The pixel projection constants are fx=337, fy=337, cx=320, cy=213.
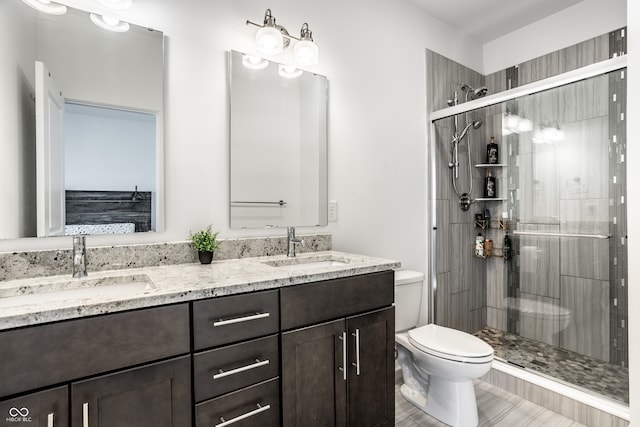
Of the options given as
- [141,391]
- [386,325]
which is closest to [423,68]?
[386,325]

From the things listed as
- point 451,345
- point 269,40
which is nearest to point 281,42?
point 269,40

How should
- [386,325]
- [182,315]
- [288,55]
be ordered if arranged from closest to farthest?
[182,315], [386,325], [288,55]

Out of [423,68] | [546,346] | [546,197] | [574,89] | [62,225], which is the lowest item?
[546,346]

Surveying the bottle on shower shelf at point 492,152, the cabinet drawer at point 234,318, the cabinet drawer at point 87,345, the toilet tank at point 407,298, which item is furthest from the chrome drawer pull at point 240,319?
the bottle on shower shelf at point 492,152

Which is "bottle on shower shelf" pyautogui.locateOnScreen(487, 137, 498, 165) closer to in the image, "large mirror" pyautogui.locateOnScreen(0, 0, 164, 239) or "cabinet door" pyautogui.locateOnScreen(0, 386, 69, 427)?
"large mirror" pyautogui.locateOnScreen(0, 0, 164, 239)

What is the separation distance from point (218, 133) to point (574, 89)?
6.87 ft

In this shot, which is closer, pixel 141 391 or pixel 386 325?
pixel 141 391

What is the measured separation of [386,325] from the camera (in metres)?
1.59

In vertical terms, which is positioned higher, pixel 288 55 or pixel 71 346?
pixel 288 55

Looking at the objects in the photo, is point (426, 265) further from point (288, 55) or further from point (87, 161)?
point (87, 161)

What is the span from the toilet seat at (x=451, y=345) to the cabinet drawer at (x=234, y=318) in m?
0.97

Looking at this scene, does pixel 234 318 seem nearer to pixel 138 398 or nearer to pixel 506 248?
pixel 138 398

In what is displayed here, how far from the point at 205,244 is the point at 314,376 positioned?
29.4 inches

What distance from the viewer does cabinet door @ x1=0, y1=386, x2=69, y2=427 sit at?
82 centimetres
